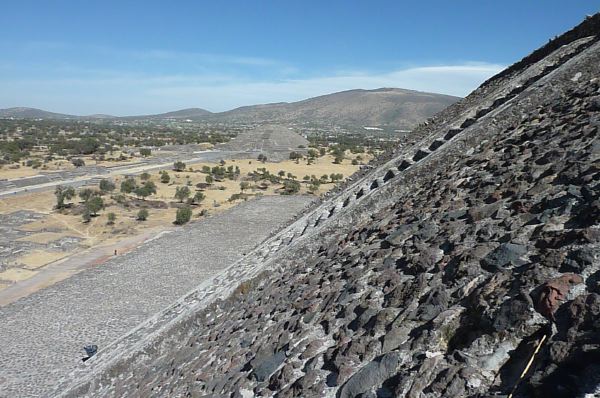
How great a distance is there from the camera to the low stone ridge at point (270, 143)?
57.7 m

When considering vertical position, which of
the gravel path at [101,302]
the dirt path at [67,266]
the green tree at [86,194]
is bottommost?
the dirt path at [67,266]

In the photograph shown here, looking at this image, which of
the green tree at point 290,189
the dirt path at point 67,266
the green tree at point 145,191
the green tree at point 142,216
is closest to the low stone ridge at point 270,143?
the green tree at point 290,189

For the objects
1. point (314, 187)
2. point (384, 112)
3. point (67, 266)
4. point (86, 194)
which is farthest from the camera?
point (384, 112)

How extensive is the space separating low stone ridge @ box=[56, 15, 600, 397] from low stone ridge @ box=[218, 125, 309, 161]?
50.3m

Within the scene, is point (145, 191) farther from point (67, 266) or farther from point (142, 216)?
point (67, 266)

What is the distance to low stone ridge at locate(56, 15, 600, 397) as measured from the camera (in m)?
2.15

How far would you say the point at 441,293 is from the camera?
2.85 meters

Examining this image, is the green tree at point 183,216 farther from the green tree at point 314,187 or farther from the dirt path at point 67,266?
the green tree at point 314,187

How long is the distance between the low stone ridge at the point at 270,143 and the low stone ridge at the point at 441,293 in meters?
50.3

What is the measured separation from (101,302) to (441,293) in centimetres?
1168

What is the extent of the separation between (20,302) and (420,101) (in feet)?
572

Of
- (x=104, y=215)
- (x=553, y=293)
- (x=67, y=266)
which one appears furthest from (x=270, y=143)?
(x=553, y=293)

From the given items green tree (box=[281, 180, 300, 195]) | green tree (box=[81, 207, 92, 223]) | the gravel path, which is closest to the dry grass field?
green tree (box=[81, 207, 92, 223])

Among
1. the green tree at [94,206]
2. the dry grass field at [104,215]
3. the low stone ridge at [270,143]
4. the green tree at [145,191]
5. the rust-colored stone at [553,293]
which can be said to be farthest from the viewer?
the low stone ridge at [270,143]
